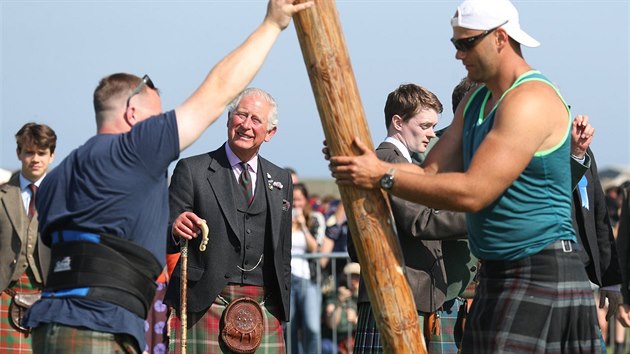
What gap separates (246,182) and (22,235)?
1.91 m

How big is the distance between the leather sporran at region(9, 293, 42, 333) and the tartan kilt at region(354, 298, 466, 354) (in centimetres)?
274

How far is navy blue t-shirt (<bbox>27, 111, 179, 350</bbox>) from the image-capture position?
4.46 m

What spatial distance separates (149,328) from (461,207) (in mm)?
5493

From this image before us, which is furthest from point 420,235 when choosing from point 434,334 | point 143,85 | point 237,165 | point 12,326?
point 12,326

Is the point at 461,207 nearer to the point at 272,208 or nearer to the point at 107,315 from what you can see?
the point at 107,315

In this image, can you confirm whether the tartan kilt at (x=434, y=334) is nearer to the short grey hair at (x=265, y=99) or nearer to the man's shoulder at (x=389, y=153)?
the man's shoulder at (x=389, y=153)

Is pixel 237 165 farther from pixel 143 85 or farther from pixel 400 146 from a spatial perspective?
pixel 143 85

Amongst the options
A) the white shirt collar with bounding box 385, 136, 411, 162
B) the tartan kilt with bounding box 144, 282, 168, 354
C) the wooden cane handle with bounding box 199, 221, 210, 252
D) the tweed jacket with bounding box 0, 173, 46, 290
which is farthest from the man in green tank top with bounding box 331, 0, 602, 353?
the tartan kilt with bounding box 144, 282, 168, 354

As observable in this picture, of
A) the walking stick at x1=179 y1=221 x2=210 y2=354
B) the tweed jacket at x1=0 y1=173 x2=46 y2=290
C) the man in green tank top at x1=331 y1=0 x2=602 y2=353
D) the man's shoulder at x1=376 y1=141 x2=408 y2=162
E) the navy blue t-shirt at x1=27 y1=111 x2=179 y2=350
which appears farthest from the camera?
the tweed jacket at x1=0 y1=173 x2=46 y2=290

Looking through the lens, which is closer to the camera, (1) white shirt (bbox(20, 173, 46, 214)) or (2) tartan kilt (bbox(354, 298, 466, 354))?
(2) tartan kilt (bbox(354, 298, 466, 354))

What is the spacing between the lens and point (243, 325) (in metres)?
6.77

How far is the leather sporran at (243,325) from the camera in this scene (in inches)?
Answer: 266

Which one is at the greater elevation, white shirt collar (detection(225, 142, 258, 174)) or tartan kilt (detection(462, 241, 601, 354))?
white shirt collar (detection(225, 142, 258, 174))

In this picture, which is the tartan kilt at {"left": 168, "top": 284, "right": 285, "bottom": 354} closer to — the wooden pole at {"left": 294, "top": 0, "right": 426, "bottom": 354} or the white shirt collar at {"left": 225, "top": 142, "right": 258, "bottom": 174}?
the white shirt collar at {"left": 225, "top": 142, "right": 258, "bottom": 174}
